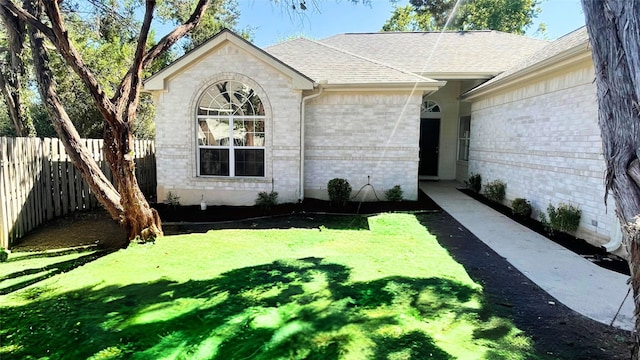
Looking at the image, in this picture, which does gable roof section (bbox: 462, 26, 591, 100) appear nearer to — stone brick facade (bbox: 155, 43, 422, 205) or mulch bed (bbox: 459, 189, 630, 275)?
stone brick facade (bbox: 155, 43, 422, 205)

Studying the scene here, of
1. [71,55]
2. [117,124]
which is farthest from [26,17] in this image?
[117,124]

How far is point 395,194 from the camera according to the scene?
33.5 ft

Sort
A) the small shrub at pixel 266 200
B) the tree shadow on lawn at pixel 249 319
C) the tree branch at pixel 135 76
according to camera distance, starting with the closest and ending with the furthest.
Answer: the tree shadow on lawn at pixel 249 319
the tree branch at pixel 135 76
the small shrub at pixel 266 200

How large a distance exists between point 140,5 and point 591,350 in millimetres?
13292

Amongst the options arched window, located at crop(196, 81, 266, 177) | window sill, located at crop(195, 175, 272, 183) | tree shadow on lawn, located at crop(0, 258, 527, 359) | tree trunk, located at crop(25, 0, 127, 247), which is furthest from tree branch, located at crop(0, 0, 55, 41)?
window sill, located at crop(195, 175, 272, 183)

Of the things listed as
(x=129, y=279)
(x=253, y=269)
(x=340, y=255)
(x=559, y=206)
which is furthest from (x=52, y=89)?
(x=559, y=206)

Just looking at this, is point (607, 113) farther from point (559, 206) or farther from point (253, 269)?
point (559, 206)

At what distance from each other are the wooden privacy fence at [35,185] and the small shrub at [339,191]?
662cm

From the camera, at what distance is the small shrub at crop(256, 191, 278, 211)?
A: 963 cm

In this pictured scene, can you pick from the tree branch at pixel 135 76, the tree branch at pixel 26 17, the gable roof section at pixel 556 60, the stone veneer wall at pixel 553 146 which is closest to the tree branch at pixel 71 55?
the tree branch at pixel 26 17

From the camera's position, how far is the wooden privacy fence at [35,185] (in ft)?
21.3

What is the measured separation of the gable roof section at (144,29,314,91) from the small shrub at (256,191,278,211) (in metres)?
3.06

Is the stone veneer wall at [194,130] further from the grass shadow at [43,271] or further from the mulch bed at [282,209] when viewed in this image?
the grass shadow at [43,271]

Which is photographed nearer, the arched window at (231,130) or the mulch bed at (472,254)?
the mulch bed at (472,254)
